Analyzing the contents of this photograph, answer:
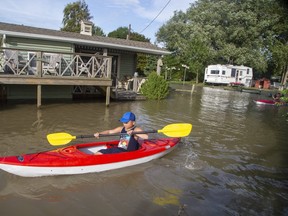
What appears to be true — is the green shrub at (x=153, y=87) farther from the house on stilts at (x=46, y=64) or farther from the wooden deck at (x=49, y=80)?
the wooden deck at (x=49, y=80)

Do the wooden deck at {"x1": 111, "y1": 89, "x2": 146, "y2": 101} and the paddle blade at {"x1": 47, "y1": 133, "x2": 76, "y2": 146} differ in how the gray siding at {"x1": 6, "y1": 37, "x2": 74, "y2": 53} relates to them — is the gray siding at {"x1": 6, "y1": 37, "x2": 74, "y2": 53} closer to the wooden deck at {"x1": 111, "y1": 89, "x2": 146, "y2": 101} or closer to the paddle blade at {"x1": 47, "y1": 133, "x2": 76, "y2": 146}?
the wooden deck at {"x1": 111, "y1": 89, "x2": 146, "y2": 101}

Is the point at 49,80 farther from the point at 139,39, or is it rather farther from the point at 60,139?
the point at 139,39

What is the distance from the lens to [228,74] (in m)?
36.8

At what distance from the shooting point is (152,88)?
1741 cm

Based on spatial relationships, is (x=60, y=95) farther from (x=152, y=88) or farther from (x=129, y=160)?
(x=129, y=160)

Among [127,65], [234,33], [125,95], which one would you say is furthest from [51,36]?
[234,33]

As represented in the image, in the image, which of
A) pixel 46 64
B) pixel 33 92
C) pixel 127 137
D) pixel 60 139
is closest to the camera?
pixel 60 139

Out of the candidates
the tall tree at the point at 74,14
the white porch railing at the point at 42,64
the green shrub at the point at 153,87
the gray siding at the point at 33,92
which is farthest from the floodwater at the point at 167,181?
the tall tree at the point at 74,14

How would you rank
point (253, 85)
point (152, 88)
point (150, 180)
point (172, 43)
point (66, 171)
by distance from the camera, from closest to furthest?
point (66, 171)
point (150, 180)
point (152, 88)
point (253, 85)
point (172, 43)

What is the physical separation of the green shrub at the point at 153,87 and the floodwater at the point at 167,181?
7095 mm

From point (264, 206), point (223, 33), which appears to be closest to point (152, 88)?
point (264, 206)

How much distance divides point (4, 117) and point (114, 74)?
947 cm

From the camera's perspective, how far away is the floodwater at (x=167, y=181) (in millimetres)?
4504

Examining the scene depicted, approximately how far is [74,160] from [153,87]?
12540 millimetres
